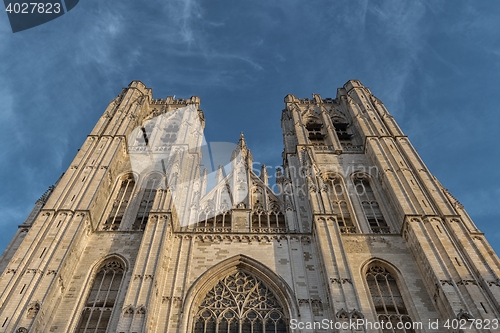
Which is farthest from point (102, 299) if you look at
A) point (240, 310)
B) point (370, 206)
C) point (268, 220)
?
point (370, 206)

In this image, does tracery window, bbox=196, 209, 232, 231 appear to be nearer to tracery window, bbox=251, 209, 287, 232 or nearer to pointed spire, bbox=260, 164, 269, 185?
tracery window, bbox=251, 209, 287, 232

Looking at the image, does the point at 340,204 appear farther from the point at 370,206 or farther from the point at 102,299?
the point at 102,299

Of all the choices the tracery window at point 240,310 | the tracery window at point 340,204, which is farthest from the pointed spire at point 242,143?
the tracery window at point 240,310

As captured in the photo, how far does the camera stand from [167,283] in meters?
18.5

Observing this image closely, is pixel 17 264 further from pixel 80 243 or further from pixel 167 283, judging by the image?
pixel 167 283

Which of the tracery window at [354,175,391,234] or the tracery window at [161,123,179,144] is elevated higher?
the tracery window at [161,123,179,144]

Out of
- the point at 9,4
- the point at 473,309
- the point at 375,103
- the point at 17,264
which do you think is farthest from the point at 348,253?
the point at 9,4

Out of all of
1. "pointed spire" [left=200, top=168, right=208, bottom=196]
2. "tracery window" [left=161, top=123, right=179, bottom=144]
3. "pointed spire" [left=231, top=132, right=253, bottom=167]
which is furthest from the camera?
"tracery window" [left=161, top=123, right=179, bottom=144]

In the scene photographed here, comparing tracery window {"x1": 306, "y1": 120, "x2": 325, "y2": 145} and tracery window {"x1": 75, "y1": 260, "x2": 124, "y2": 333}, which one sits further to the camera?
tracery window {"x1": 306, "y1": 120, "x2": 325, "y2": 145}

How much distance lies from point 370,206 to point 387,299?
6.39m

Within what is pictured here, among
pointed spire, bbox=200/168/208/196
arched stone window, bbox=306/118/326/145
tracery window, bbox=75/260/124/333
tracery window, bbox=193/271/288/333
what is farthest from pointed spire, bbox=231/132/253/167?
tracery window, bbox=75/260/124/333

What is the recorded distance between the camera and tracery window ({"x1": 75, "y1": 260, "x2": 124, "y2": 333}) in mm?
17161

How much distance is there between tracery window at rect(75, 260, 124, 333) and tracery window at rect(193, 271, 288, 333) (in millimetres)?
3256

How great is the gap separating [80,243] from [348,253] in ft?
35.5
